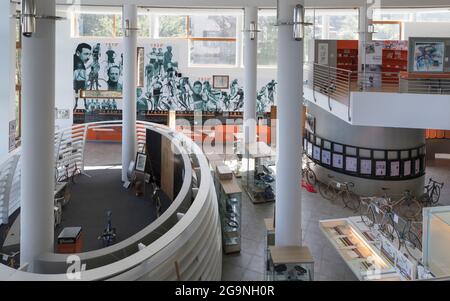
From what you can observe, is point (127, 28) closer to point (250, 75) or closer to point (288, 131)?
point (250, 75)

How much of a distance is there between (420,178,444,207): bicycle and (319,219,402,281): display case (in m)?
3.98

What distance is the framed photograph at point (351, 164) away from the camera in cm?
1219

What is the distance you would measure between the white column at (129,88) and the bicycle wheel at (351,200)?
19.2 ft

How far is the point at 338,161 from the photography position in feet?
41.4

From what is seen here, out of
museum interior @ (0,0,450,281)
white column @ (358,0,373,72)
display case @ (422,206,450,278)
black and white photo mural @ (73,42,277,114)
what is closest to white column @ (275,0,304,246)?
museum interior @ (0,0,450,281)

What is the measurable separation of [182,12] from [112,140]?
602 cm

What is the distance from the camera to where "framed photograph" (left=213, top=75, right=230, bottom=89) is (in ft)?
61.5

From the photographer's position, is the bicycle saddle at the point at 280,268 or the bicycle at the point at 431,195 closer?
the bicycle saddle at the point at 280,268

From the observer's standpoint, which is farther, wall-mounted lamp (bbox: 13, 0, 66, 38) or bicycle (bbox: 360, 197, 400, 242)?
bicycle (bbox: 360, 197, 400, 242)

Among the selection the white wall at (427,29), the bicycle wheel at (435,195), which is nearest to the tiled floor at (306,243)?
the bicycle wheel at (435,195)

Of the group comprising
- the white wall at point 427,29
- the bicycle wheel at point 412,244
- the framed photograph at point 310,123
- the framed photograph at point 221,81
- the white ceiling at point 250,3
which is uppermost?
the white wall at point 427,29

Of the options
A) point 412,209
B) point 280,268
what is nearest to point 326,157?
point 412,209

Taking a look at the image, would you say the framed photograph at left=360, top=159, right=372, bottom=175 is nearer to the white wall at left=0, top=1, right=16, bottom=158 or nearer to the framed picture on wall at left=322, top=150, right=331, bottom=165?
the framed picture on wall at left=322, top=150, right=331, bottom=165

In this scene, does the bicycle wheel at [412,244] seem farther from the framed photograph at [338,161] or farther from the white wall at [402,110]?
the framed photograph at [338,161]
